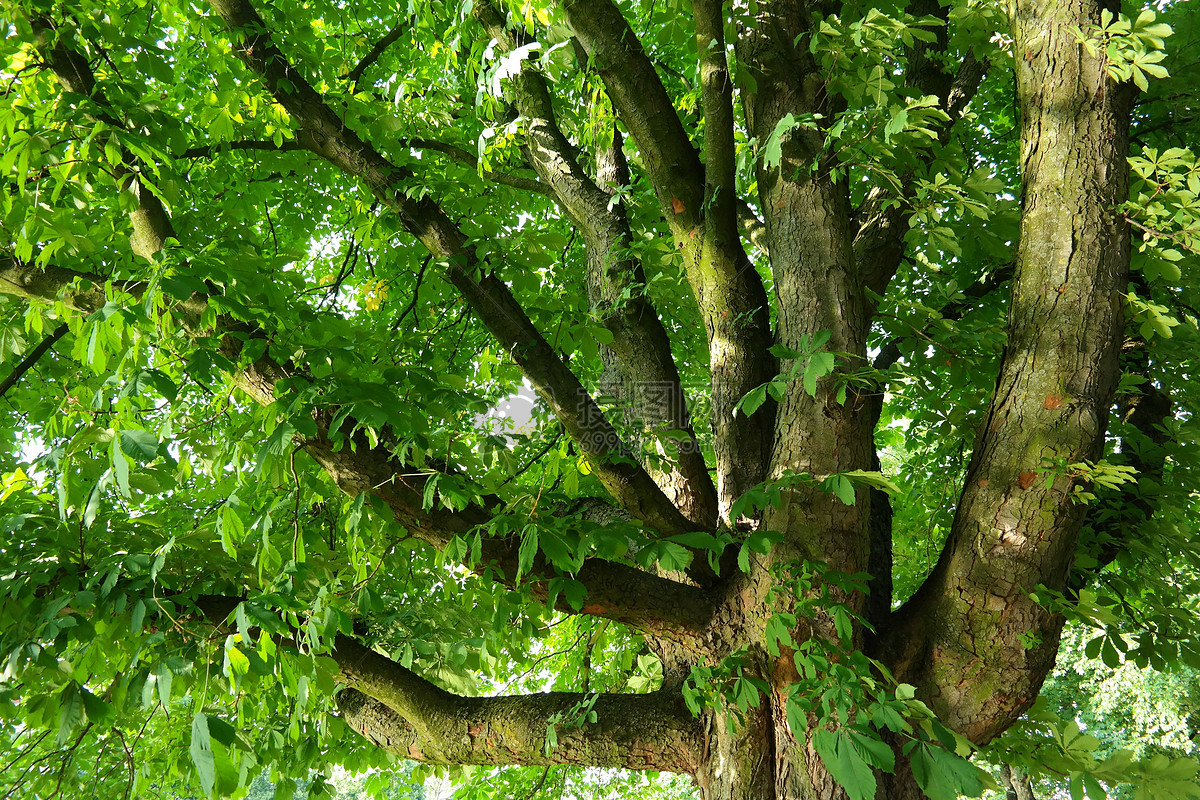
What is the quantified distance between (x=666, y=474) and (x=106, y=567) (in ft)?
6.52

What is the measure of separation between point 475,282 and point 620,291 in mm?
760

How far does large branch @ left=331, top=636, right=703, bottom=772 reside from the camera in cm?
263

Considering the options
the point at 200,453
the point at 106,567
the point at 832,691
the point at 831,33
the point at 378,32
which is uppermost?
the point at 378,32

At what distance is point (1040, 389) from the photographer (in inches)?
82.4

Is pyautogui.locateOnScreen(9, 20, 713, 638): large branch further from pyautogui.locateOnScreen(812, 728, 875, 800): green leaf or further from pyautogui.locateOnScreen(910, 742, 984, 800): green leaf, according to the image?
pyautogui.locateOnScreen(910, 742, 984, 800): green leaf

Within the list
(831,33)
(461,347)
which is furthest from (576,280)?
(831,33)

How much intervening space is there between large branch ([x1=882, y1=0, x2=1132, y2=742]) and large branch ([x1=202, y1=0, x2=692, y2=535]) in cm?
100

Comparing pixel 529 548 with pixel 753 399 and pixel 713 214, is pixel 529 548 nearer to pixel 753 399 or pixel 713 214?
pixel 753 399

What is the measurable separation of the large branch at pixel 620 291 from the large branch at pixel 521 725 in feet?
2.52

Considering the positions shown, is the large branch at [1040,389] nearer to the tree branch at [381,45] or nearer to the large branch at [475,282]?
the large branch at [475,282]

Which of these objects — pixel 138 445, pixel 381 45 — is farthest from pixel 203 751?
pixel 381 45

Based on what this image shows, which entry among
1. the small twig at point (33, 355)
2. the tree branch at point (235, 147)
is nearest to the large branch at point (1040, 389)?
the tree branch at point (235, 147)

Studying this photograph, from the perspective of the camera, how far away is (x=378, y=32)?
210 inches

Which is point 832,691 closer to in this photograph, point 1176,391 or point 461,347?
point 1176,391
